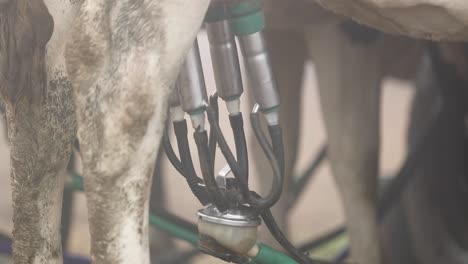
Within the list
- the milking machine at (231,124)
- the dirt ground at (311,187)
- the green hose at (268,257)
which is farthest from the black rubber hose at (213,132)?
the dirt ground at (311,187)

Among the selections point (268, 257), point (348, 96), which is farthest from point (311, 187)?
point (268, 257)

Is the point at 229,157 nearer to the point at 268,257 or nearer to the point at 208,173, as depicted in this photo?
the point at 208,173

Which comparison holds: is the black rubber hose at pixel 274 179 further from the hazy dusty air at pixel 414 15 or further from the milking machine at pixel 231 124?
the hazy dusty air at pixel 414 15

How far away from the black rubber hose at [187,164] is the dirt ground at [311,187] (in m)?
0.84

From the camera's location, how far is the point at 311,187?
3629 mm

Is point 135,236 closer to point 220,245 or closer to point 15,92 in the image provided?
point 220,245

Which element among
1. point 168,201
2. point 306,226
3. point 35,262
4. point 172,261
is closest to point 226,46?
point 35,262

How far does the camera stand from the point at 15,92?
3.77 ft

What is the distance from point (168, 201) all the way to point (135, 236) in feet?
4.77

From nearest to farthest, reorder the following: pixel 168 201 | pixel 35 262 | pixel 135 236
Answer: pixel 135 236 → pixel 35 262 → pixel 168 201

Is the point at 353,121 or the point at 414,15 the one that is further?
the point at 353,121

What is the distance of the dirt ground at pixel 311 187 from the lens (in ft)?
8.52

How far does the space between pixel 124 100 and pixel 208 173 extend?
0.18 metres

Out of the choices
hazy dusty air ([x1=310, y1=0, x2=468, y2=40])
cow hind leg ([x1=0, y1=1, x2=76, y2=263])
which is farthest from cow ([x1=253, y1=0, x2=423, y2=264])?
cow hind leg ([x1=0, y1=1, x2=76, y2=263])
